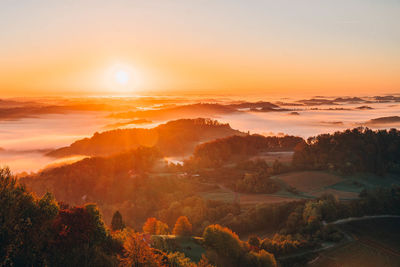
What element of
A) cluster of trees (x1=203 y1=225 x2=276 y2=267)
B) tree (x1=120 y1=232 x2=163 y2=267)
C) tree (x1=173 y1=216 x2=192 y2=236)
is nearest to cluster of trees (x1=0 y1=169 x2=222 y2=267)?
tree (x1=120 y1=232 x2=163 y2=267)

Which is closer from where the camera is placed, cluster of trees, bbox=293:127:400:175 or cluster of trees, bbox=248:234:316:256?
cluster of trees, bbox=248:234:316:256

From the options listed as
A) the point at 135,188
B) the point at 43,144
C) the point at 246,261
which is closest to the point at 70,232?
the point at 246,261

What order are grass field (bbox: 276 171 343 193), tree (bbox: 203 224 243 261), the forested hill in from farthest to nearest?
the forested hill < grass field (bbox: 276 171 343 193) < tree (bbox: 203 224 243 261)

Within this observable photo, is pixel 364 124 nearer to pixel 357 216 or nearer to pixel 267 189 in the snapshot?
pixel 267 189

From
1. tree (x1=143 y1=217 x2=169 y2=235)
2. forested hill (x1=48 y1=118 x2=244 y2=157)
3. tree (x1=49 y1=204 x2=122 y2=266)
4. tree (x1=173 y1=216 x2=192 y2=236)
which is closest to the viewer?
tree (x1=49 y1=204 x2=122 y2=266)

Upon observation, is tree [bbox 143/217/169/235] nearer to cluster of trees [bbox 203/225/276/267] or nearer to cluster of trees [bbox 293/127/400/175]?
cluster of trees [bbox 203/225/276/267]

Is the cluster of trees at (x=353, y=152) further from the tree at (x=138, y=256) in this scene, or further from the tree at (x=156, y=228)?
the tree at (x=138, y=256)
